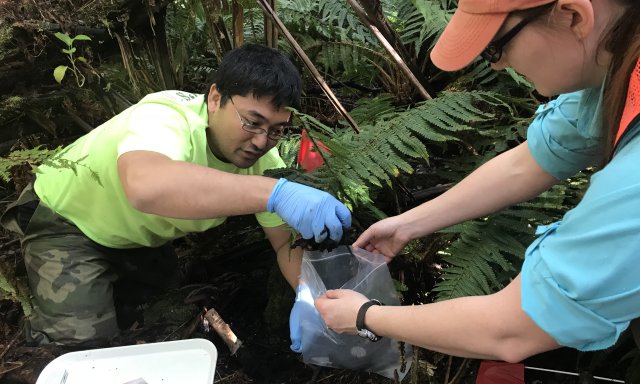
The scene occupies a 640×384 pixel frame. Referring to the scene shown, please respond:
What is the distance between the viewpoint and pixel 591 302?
92 cm

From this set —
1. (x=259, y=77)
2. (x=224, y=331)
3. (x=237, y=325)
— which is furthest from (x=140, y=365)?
(x=259, y=77)

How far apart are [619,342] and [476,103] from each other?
3.57ft

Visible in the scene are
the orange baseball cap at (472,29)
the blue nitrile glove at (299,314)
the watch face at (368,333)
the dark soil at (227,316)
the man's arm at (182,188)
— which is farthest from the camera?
the dark soil at (227,316)

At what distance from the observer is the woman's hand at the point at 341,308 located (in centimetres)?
139

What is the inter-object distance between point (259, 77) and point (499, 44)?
88 centimetres

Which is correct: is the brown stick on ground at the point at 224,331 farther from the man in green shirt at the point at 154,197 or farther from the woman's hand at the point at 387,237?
the woman's hand at the point at 387,237

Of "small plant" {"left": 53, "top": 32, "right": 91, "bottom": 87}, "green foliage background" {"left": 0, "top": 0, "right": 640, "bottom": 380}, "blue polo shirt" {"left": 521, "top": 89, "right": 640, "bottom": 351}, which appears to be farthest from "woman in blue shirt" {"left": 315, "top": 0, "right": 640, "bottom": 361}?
"small plant" {"left": 53, "top": 32, "right": 91, "bottom": 87}

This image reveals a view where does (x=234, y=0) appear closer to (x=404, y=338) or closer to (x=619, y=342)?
(x=404, y=338)

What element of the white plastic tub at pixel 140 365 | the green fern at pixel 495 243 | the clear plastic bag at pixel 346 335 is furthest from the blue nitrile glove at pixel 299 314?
the green fern at pixel 495 243

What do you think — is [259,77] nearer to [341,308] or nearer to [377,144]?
[377,144]

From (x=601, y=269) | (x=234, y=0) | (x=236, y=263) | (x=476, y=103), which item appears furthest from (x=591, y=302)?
(x=234, y=0)

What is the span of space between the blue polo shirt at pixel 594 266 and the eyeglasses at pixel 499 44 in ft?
0.94

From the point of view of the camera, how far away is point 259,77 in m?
1.72

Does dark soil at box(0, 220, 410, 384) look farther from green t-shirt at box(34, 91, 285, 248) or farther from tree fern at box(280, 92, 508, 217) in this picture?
tree fern at box(280, 92, 508, 217)
